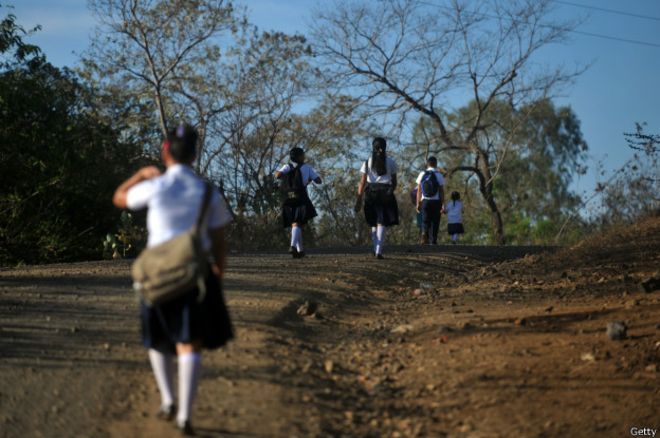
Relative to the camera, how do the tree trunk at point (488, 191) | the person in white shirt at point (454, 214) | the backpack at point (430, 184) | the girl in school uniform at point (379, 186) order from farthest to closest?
the tree trunk at point (488, 191) → the person in white shirt at point (454, 214) → the backpack at point (430, 184) → the girl in school uniform at point (379, 186)

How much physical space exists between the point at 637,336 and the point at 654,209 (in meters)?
12.4

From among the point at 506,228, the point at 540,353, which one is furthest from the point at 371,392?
the point at 506,228

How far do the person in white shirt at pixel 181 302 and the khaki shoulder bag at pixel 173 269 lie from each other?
84mm

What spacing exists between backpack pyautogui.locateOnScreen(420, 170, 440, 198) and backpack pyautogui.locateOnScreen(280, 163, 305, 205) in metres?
4.70

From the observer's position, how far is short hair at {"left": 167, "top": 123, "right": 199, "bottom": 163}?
6.10m

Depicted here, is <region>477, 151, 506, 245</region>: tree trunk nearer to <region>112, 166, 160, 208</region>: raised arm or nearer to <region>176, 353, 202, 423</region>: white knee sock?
<region>112, 166, 160, 208</region>: raised arm

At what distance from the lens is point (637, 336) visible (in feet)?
32.0

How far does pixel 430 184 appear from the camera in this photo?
19703 millimetres

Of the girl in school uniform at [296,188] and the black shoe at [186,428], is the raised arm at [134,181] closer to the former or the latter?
the black shoe at [186,428]

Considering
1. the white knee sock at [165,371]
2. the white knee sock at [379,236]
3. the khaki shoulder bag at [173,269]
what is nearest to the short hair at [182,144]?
the khaki shoulder bag at [173,269]

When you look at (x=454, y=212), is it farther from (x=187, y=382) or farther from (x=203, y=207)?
(x=187, y=382)

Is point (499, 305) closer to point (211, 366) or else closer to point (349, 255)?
point (211, 366)

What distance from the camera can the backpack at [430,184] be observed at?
64.6 feet

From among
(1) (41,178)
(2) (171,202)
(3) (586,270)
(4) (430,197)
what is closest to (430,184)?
(4) (430,197)
